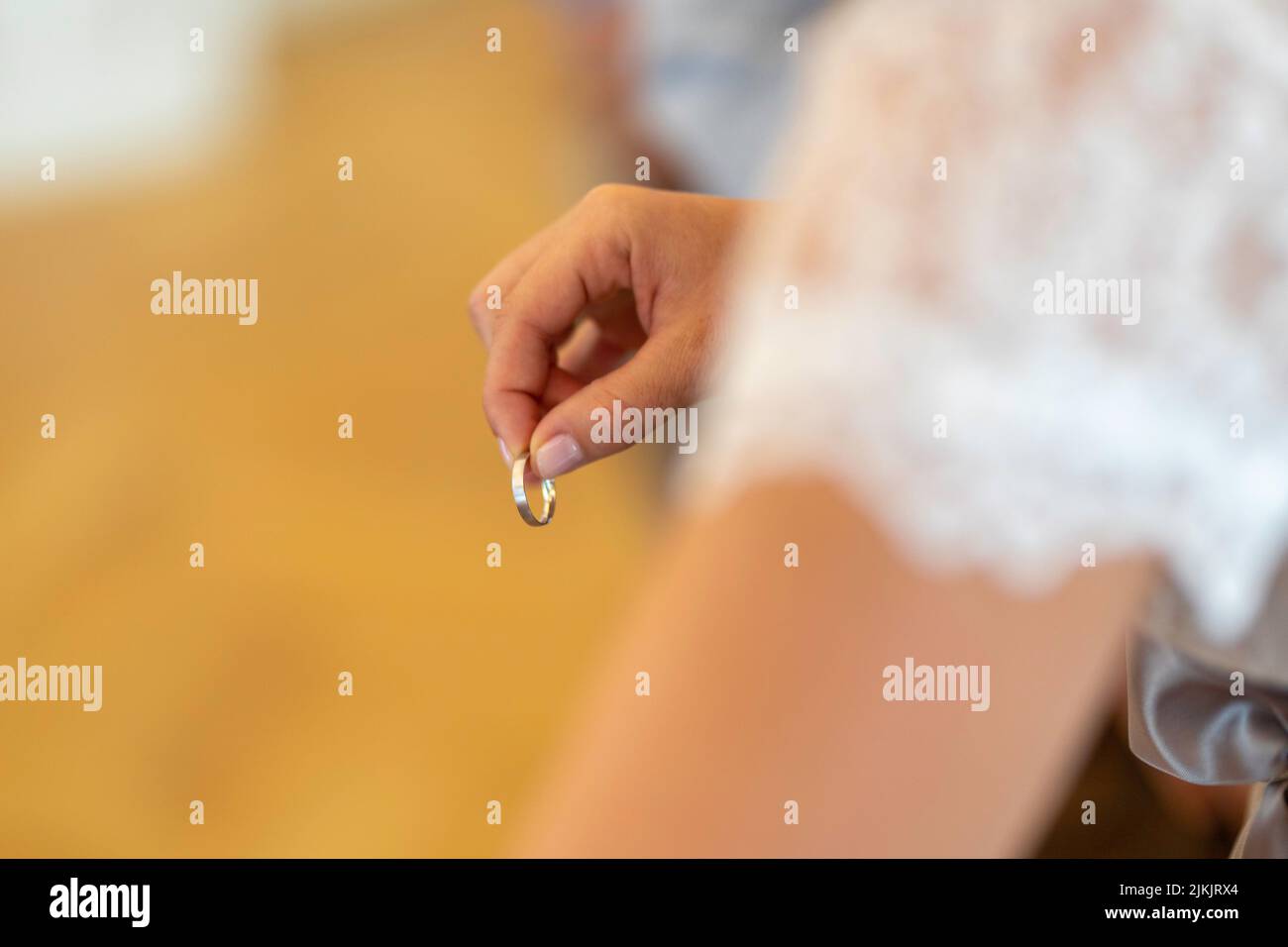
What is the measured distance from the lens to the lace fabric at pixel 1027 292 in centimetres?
26

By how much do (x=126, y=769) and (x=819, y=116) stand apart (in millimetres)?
1511

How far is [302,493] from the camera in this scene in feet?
6.18

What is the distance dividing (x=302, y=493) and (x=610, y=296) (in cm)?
143

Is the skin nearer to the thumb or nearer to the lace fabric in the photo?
the lace fabric

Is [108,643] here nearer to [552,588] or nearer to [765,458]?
[552,588]

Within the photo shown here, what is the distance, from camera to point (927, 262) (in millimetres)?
268

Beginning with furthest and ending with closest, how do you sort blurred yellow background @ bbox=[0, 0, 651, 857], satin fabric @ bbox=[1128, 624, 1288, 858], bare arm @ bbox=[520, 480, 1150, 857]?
blurred yellow background @ bbox=[0, 0, 651, 857], satin fabric @ bbox=[1128, 624, 1288, 858], bare arm @ bbox=[520, 480, 1150, 857]

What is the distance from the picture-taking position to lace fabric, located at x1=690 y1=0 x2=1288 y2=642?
0.26m

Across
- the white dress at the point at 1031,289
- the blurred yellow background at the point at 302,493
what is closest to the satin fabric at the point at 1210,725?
the white dress at the point at 1031,289

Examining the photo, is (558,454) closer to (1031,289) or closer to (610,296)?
(610,296)

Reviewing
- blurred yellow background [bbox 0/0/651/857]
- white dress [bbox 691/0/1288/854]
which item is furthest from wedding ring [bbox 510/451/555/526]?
blurred yellow background [bbox 0/0/651/857]

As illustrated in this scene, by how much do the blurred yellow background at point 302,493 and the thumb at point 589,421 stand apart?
1.04 m

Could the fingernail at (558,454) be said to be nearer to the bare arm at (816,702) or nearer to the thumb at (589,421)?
the thumb at (589,421)
